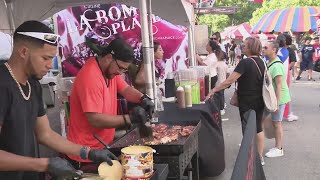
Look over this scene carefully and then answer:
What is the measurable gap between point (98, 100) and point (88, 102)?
0.08 meters

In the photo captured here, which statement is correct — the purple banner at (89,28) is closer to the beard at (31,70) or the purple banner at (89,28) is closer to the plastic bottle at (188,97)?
the plastic bottle at (188,97)

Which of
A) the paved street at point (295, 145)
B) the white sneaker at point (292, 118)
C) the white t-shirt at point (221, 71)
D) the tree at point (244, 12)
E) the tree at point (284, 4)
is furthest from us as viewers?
the tree at point (244, 12)

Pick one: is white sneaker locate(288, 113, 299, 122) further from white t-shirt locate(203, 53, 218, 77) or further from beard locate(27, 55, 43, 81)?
beard locate(27, 55, 43, 81)

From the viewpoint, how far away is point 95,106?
277 cm

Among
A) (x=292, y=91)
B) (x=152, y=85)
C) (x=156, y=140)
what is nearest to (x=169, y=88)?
(x=152, y=85)

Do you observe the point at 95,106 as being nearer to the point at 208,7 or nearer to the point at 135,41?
the point at 135,41

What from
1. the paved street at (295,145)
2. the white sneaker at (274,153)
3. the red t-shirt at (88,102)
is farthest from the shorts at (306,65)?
the red t-shirt at (88,102)

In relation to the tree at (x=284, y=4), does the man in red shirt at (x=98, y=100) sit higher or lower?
lower

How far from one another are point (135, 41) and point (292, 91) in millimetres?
5996

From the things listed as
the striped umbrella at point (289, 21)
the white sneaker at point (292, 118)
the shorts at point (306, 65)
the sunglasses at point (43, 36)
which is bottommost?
the white sneaker at point (292, 118)

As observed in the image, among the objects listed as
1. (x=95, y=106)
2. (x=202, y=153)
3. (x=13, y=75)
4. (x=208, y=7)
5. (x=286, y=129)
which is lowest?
(x=286, y=129)

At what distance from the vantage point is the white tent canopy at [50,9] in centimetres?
576

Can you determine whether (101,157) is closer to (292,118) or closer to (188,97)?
(188,97)

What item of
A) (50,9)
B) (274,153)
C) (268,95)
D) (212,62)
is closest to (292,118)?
(212,62)
